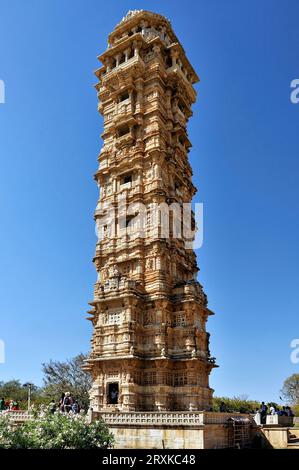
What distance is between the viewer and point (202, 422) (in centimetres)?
2172

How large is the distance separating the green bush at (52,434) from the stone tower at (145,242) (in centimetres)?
1165

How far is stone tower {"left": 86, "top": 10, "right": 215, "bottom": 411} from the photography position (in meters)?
30.4

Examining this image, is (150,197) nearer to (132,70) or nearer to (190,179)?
(190,179)

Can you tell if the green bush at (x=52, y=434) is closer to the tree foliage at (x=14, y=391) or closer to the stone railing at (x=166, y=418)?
the stone railing at (x=166, y=418)

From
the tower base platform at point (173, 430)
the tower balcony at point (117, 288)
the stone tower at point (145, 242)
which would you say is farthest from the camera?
the tower balcony at point (117, 288)

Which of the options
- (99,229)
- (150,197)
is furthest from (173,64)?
(99,229)

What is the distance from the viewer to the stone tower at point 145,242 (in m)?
30.4

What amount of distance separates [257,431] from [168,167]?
23.3 metres

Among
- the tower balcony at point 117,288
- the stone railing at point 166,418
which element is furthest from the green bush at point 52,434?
the tower balcony at point 117,288

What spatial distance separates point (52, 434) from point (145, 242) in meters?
20.3

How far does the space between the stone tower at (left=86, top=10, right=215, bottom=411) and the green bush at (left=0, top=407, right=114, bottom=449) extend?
11.6m

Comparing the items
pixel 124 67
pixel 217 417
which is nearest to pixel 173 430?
pixel 217 417

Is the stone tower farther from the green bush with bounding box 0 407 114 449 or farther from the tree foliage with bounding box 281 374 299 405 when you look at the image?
the tree foliage with bounding box 281 374 299 405
